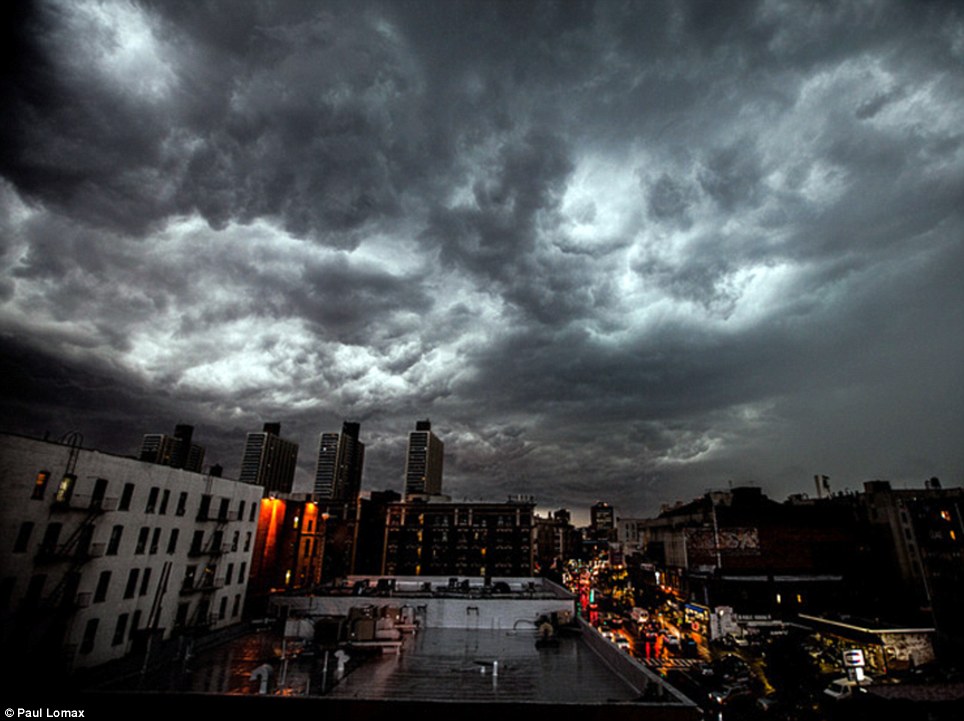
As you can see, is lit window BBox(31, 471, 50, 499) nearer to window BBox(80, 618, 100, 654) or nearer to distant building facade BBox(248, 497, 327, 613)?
window BBox(80, 618, 100, 654)

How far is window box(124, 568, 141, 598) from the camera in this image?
3072 centimetres

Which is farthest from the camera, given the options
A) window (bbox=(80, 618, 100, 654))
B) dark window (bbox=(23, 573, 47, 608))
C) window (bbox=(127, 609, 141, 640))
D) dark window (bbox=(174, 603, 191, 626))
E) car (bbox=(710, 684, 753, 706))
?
car (bbox=(710, 684, 753, 706))

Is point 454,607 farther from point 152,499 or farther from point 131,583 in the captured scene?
point 152,499

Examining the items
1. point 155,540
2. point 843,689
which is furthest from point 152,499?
point 843,689

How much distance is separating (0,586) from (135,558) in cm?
867

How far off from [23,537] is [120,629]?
9.53 meters

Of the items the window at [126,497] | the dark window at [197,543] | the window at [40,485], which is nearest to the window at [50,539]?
the window at [40,485]

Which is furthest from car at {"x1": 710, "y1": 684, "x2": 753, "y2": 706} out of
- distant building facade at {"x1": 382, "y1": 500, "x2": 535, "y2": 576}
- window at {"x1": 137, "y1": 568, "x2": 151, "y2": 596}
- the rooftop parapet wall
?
distant building facade at {"x1": 382, "y1": 500, "x2": 535, "y2": 576}

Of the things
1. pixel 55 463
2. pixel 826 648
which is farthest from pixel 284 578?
pixel 826 648

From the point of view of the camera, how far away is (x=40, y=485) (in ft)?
84.7

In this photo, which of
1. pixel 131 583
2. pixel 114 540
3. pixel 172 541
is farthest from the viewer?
pixel 172 541

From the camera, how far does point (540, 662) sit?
2488 centimetres

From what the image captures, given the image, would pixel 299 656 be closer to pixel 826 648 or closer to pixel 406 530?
pixel 826 648

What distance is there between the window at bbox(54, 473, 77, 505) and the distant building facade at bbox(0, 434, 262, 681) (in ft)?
0.21
